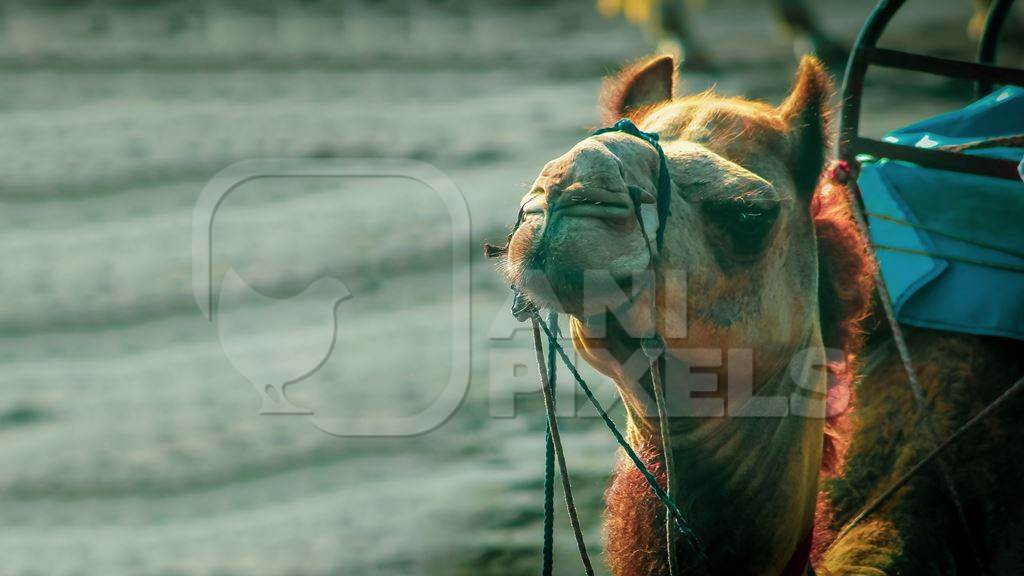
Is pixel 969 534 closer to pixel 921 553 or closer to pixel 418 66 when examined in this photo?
pixel 921 553

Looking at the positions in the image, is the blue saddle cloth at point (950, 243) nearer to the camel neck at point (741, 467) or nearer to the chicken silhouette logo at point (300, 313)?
the camel neck at point (741, 467)

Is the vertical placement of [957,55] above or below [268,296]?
above

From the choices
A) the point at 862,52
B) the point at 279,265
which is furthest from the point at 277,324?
the point at 862,52

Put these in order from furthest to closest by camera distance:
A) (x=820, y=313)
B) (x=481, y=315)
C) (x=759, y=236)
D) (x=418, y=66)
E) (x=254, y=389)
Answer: (x=418, y=66) → (x=481, y=315) → (x=254, y=389) → (x=820, y=313) → (x=759, y=236)

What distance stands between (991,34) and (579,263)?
2458mm

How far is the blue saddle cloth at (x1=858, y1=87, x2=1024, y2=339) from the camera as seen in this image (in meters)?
2.71

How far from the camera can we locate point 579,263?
5.88 feet

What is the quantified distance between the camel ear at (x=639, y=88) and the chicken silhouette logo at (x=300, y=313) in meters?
3.71

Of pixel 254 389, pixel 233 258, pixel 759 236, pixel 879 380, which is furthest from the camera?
pixel 233 258

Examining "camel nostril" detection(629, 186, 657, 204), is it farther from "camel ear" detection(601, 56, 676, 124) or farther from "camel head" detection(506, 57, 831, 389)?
"camel ear" detection(601, 56, 676, 124)

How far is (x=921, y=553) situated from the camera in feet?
8.27

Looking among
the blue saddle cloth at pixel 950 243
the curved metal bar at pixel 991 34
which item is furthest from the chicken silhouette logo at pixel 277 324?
the blue saddle cloth at pixel 950 243

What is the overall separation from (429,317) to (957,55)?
7.76 meters

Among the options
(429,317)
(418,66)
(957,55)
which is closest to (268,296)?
(429,317)
